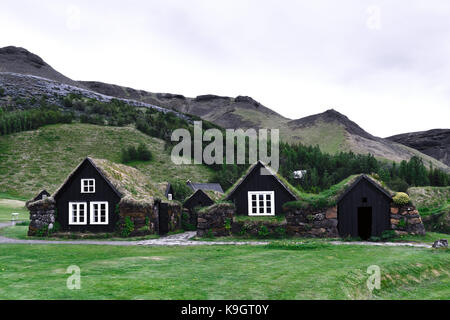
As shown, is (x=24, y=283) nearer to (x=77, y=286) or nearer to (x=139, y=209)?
(x=77, y=286)

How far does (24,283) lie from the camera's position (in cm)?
1188

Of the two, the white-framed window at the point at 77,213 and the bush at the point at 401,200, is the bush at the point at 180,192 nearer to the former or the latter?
the white-framed window at the point at 77,213

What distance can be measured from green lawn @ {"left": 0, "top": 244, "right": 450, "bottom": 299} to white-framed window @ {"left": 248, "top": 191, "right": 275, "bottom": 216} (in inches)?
330

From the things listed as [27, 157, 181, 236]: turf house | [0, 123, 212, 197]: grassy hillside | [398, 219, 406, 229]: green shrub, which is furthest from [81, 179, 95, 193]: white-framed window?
[0, 123, 212, 197]: grassy hillside

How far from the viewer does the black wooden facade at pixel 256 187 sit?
30.1 metres

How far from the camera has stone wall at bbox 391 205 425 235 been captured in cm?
2720

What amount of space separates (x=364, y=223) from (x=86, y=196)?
21515 millimetres

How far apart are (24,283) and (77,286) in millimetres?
2035

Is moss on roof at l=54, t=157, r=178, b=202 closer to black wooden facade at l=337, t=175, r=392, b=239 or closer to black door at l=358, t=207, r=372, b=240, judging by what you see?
black wooden facade at l=337, t=175, r=392, b=239

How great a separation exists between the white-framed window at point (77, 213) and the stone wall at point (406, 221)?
22730mm

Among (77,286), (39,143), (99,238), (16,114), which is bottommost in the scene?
(99,238)
